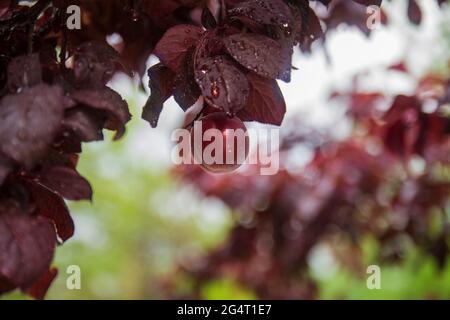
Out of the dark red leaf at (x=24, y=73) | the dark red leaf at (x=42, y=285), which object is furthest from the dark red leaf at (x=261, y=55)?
the dark red leaf at (x=42, y=285)

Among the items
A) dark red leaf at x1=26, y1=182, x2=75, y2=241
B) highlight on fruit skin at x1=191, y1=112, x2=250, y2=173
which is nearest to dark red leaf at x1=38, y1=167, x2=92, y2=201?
dark red leaf at x1=26, y1=182, x2=75, y2=241

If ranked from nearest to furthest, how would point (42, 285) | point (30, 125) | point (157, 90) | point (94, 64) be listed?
point (30, 125) < point (94, 64) < point (157, 90) < point (42, 285)

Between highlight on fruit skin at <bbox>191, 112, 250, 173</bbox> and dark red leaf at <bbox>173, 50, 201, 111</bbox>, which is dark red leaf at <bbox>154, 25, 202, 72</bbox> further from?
highlight on fruit skin at <bbox>191, 112, 250, 173</bbox>

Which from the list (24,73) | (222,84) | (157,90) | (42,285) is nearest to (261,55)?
(222,84)

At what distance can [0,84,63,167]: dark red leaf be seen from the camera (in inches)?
27.2

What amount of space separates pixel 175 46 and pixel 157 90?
0.24 ft

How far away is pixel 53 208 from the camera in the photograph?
0.86 metres

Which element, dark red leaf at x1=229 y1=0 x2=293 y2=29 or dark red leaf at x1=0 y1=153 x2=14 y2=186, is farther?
dark red leaf at x1=229 y1=0 x2=293 y2=29

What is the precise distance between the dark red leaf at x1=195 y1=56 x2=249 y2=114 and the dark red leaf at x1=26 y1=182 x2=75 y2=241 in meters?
0.24

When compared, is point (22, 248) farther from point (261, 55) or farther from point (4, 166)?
point (261, 55)

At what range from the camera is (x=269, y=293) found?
3.15m
